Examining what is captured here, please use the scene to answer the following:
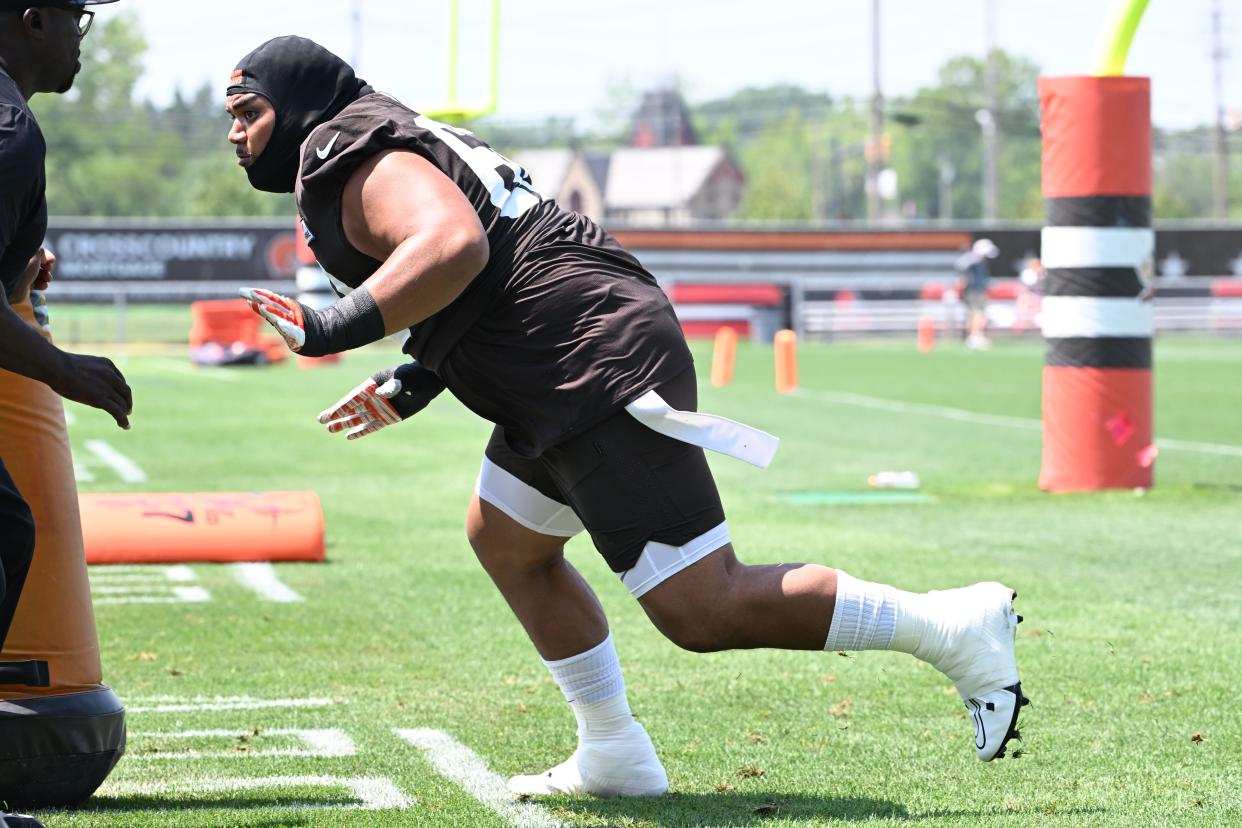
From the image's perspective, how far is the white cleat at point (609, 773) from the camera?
436 cm

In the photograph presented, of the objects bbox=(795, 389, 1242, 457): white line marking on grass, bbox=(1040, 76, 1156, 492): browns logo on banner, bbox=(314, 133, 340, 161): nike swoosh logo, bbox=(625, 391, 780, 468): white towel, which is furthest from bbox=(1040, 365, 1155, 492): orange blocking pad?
bbox=(314, 133, 340, 161): nike swoosh logo

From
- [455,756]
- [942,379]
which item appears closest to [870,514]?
[455,756]

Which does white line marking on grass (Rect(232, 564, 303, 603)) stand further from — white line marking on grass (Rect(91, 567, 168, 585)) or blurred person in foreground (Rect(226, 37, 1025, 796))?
blurred person in foreground (Rect(226, 37, 1025, 796))

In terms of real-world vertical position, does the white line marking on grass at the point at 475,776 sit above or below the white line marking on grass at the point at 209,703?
above

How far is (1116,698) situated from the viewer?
5.35 metres

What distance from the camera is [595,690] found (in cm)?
444

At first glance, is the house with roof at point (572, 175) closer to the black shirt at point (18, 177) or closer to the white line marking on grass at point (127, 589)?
the white line marking on grass at point (127, 589)

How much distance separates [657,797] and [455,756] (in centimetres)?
66

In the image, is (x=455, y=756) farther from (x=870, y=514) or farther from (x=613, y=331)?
(x=870, y=514)

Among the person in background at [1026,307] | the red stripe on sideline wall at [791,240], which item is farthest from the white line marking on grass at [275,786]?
the person in background at [1026,307]

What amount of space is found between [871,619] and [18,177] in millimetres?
2018

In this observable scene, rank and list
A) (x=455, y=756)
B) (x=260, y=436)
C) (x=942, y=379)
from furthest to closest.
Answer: (x=942, y=379) < (x=260, y=436) < (x=455, y=756)

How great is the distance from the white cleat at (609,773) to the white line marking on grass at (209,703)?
127cm

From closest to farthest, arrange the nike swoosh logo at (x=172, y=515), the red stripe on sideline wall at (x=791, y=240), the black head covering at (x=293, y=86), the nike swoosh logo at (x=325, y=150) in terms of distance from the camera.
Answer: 1. the nike swoosh logo at (x=325, y=150)
2. the black head covering at (x=293, y=86)
3. the nike swoosh logo at (x=172, y=515)
4. the red stripe on sideline wall at (x=791, y=240)
